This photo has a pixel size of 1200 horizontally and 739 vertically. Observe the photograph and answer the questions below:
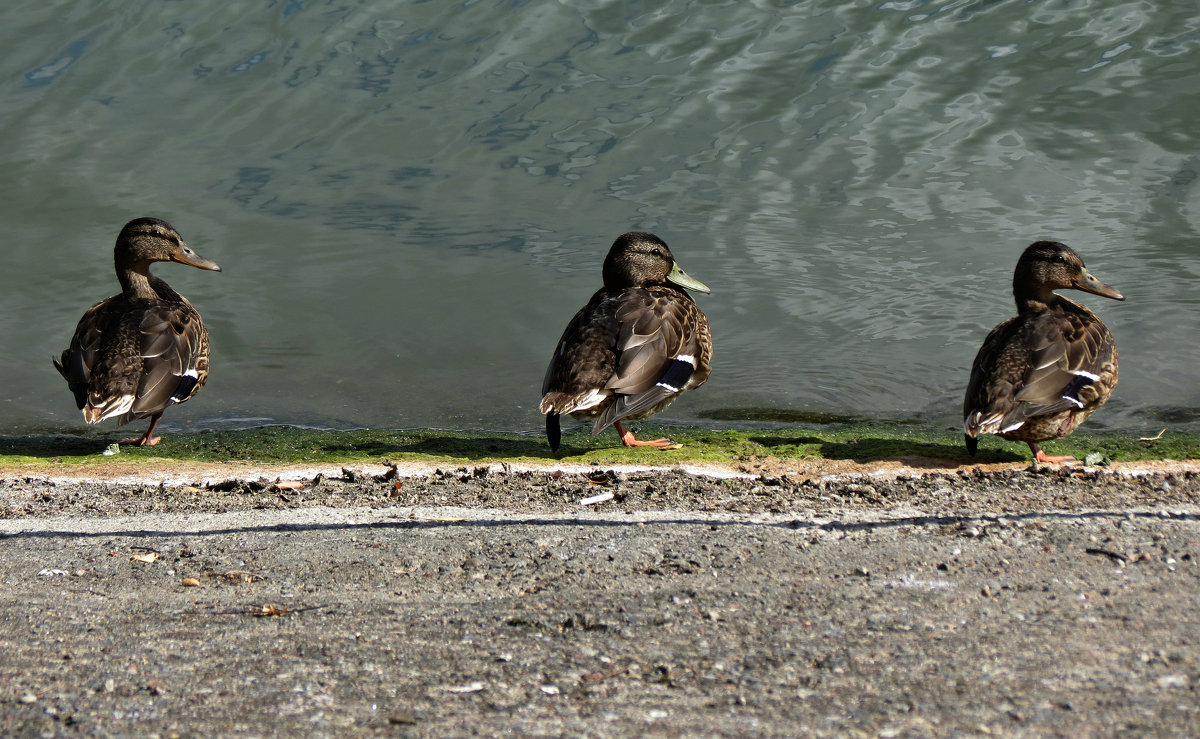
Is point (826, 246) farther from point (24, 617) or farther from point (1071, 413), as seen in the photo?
point (24, 617)

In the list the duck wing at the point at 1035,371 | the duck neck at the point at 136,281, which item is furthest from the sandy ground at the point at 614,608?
the duck neck at the point at 136,281

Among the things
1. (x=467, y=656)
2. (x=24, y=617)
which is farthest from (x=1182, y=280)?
(x=24, y=617)

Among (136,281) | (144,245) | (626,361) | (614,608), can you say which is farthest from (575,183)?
(614,608)

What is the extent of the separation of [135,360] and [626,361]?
323 centimetres

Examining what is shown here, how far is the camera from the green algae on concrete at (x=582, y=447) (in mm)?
7145

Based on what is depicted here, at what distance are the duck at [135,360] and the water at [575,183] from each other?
0.81 meters

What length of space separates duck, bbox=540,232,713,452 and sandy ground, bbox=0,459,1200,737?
1078mm

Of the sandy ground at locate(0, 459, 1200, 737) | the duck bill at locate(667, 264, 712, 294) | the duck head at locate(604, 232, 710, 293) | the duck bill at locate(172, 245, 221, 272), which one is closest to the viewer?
the sandy ground at locate(0, 459, 1200, 737)

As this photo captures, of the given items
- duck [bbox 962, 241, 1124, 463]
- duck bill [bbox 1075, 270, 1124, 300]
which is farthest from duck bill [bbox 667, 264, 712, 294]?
duck bill [bbox 1075, 270, 1124, 300]

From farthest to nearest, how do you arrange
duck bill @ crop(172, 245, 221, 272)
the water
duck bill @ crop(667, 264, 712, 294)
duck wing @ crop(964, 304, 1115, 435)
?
the water < duck bill @ crop(172, 245, 221, 272) < duck bill @ crop(667, 264, 712, 294) < duck wing @ crop(964, 304, 1115, 435)

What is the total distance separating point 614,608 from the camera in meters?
4.13

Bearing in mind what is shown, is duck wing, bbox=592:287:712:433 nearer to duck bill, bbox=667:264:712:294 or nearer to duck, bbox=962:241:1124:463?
duck bill, bbox=667:264:712:294

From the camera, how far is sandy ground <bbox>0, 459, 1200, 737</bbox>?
130 inches

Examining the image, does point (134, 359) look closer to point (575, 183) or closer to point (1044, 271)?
point (1044, 271)
